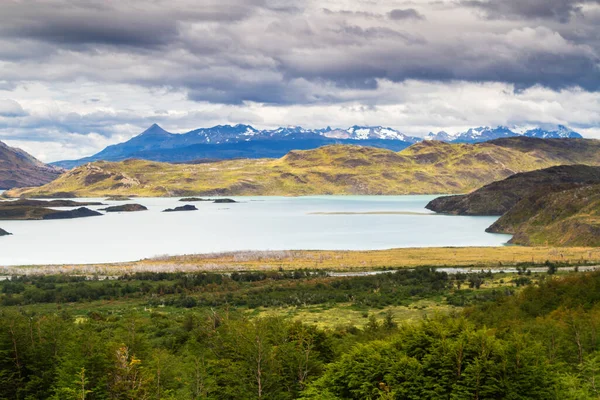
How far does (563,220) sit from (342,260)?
7466 centimetres

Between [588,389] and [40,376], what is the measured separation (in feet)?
107

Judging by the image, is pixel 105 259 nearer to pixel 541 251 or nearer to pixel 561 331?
pixel 541 251

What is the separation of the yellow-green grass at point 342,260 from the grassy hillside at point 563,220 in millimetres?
11447

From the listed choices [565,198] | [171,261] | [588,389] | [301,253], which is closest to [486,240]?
[565,198]

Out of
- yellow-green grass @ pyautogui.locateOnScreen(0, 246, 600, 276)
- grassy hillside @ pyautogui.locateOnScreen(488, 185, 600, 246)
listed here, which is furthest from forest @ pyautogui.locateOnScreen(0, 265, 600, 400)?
grassy hillside @ pyautogui.locateOnScreen(488, 185, 600, 246)

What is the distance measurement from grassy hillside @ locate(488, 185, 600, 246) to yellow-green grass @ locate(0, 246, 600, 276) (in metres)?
11.4

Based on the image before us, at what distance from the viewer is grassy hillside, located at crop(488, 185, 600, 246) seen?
160m

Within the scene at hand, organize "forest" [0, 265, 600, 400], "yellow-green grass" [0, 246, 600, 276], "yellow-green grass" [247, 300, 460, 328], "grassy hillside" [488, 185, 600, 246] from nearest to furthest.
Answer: "forest" [0, 265, 600, 400]
"yellow-green grass" [247, 300, 460, 328]
"yellow-green grass" [0, 246, 600, 276]
"grassy hillside" [488, 185, 600, 246]

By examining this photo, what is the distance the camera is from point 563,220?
174250mm

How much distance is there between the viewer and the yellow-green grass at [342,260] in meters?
130

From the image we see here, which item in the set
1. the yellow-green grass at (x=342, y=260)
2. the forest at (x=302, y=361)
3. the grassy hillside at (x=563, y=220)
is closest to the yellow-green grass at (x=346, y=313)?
the forest at (x=302, y=361)

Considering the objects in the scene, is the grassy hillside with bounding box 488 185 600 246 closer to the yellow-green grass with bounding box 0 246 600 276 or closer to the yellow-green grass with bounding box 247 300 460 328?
the yellow-green grass with bounding box 0 246 600 276

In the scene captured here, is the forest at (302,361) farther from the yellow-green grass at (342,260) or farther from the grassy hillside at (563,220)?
the grassy hillside at (563,220)

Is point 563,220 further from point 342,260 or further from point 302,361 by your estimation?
point 302,361
